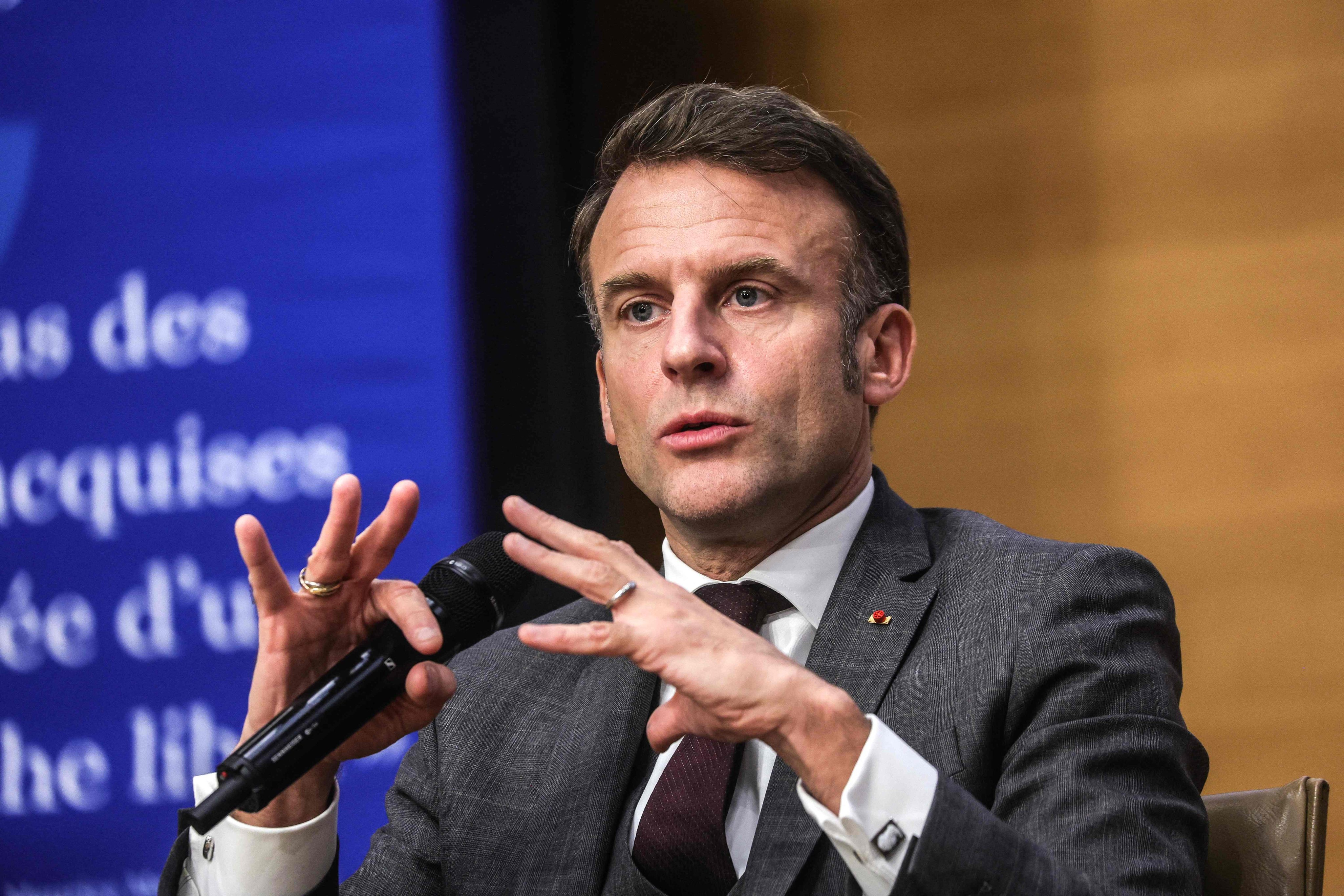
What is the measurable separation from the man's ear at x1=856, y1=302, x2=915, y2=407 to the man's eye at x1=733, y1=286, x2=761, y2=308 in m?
0.21

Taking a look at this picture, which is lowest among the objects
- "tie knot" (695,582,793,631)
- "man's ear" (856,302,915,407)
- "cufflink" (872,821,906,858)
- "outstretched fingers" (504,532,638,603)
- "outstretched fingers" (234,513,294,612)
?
"cufflink" (872,821,906,858)

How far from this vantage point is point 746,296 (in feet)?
5.88

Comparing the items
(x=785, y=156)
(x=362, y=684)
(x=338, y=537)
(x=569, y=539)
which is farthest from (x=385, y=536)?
(x=785, y=156)

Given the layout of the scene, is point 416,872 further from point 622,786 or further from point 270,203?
point 270,203

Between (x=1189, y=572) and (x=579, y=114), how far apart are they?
1981mm

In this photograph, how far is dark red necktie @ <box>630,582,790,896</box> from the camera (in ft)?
4.95

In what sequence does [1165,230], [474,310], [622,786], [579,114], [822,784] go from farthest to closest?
[579,114]
[1165,230]
[474,310]
[622,786]
[822,784]

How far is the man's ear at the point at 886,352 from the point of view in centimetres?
192

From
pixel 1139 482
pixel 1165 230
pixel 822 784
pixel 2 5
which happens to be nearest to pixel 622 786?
pixel 822 784

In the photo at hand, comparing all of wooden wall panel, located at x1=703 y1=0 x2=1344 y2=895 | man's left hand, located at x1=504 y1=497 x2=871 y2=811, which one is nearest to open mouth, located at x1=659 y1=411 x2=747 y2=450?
man's left hand, located at x1=504 y1=497 x2=871 y2=811

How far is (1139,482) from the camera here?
290 cm

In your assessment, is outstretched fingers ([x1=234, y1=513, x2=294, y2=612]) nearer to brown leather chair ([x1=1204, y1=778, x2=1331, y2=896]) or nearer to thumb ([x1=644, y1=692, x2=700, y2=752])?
thumb ([x1=644, y1=692, x2=700, y2=752])

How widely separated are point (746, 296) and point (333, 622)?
769 millimetres

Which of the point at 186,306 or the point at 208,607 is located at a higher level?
the point at 186,306
